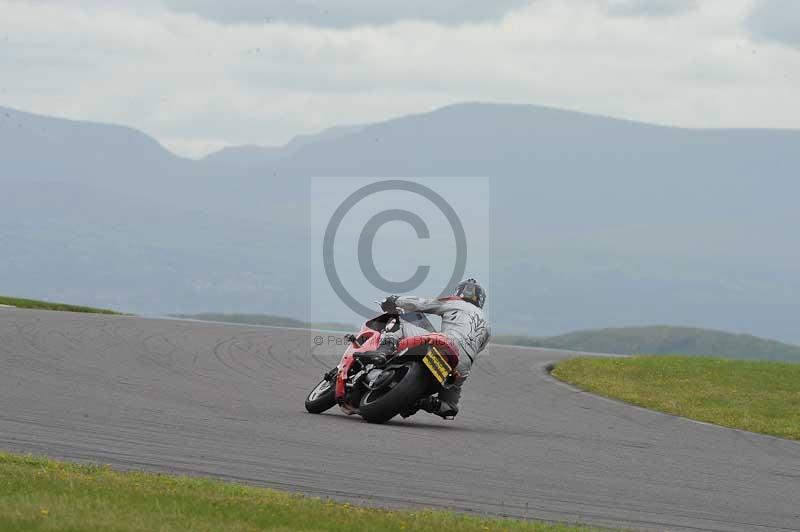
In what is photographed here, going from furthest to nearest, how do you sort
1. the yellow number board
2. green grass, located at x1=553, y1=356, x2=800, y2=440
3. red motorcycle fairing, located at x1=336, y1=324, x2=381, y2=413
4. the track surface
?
green grass, located at x1=553, y1=356, x2=800, y2=440, red motorcycle fairing, located at x1=336, y1=324, x2=381, y2=413, the yellow number board, the track surface

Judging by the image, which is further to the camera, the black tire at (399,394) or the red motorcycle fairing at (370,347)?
the red motorcycle fairing at (370,347)

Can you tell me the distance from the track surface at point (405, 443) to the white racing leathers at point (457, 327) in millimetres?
738

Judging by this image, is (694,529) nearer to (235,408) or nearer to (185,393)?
(235,408)

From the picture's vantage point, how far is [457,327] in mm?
14820

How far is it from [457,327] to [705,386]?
10.5 metres

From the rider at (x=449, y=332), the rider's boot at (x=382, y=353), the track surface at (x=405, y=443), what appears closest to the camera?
the track surface at (x=405, y=443)

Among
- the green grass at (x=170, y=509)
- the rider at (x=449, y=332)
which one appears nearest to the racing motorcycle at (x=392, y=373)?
the rider at (x=449, y=332)

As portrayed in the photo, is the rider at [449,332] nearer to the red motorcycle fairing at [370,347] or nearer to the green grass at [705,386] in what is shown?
the red motorcycle fairing at [370,347]

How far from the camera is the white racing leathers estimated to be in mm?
14742

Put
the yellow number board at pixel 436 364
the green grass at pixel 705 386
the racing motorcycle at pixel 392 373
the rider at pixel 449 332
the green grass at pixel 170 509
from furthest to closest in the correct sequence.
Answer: the green grass at pixel 705 386, the rider at pixel 449 332, the racing motorcycle at pixel 392 373, the yellow number board at pixel 436 364, the green grass at pixel 170 509

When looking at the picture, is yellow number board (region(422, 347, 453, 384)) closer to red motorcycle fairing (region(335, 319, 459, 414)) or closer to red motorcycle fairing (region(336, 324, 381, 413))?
red motorcycle fairing (region(335, 319, 459, 414))

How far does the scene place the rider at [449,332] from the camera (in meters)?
14.7

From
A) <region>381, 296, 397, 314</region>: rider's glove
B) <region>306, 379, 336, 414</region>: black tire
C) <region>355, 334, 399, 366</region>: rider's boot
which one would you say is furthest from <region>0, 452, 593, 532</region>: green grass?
<region>306, 379, 336, 414</region>: black tire

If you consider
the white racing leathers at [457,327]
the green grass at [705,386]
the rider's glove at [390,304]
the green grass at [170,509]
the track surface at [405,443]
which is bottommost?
the green grass at [705,386]
